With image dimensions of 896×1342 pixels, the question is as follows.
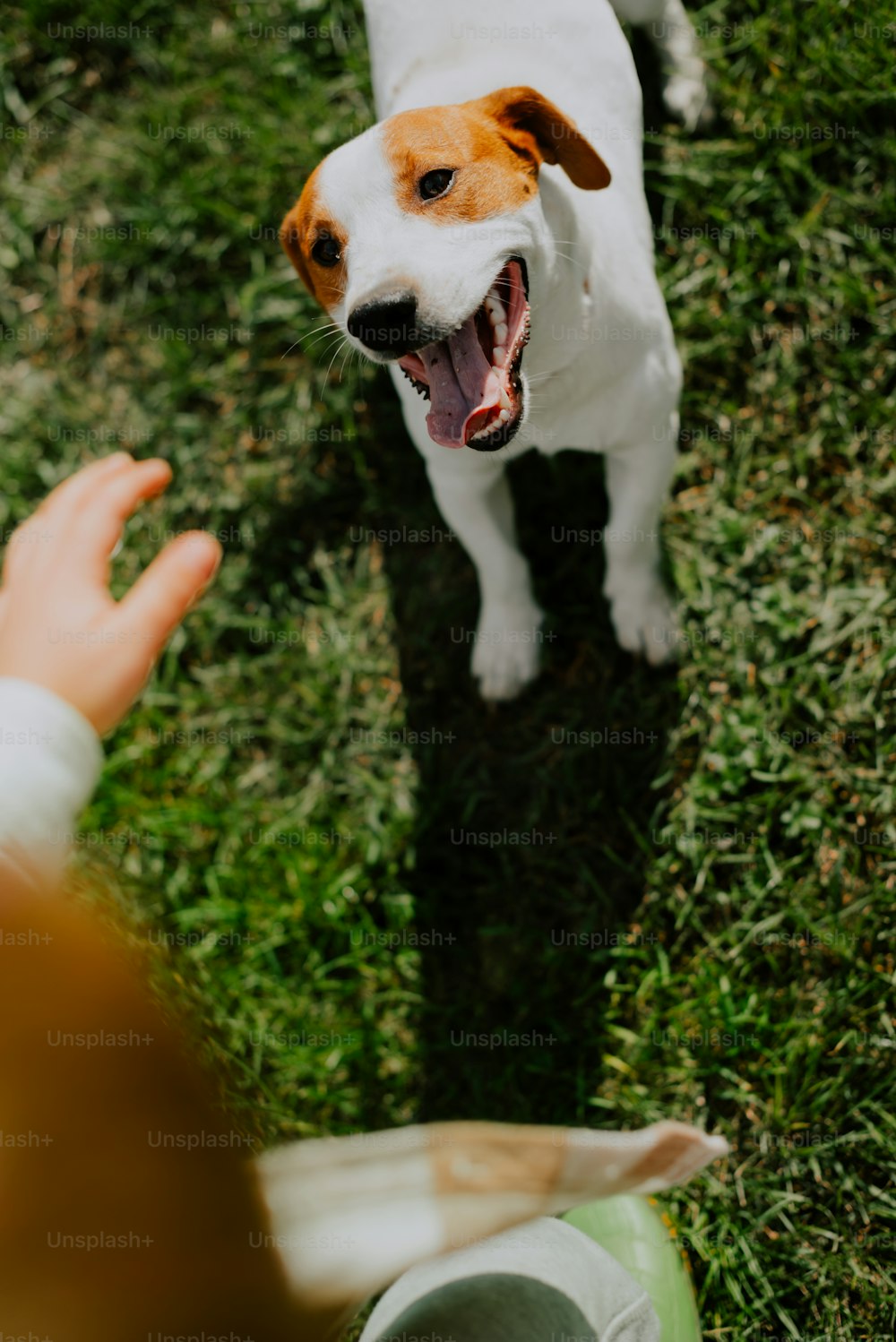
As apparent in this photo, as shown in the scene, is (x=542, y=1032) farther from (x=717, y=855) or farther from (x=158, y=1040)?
(x=158, y=1040)

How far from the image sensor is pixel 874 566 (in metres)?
3.52

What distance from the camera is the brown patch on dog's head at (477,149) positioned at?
7.32 feet

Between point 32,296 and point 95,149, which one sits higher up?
point 95,149

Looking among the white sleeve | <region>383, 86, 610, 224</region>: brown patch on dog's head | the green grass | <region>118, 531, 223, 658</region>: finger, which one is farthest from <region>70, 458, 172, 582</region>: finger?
the green grass

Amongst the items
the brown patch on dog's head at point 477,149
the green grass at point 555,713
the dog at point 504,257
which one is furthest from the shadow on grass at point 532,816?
the brown patch on dog's head at point 477,149

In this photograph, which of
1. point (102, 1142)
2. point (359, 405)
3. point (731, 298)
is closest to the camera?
point (102, 1142)

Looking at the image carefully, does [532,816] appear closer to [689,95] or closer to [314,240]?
[314,240]

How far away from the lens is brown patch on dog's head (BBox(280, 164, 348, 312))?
2.33 m

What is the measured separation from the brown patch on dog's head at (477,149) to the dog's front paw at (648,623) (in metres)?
1.41

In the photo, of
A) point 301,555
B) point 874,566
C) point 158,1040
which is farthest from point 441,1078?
point 158,1040

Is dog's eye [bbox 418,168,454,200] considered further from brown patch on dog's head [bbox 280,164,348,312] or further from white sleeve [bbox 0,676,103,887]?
white sleeve [bbox 0,676,103,887]

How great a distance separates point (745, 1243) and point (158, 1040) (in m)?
2.52

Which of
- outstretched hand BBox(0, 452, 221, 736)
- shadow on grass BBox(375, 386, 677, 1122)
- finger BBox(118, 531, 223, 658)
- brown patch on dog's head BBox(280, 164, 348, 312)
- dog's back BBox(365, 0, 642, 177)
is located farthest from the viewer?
shadow on grass BBox(375, 386, 677, 1122)

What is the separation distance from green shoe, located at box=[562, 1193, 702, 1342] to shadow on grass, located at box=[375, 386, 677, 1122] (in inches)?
13.0
